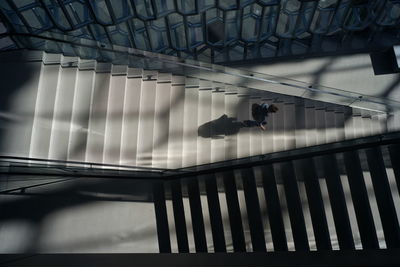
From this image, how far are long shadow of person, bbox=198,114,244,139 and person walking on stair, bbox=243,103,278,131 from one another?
0.69 ft

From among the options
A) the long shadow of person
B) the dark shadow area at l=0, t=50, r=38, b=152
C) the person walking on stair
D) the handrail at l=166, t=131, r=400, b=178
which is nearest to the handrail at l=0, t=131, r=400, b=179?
the handrail at l=166, t=131, r=400, b=178

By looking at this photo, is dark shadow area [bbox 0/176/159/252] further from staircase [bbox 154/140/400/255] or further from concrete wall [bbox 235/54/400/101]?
concrete wall [bbox 235/54/400/101]

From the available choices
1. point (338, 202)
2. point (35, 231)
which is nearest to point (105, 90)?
point (35, 231)

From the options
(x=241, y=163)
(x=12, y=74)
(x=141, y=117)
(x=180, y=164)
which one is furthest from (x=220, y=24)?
(x=12, y=74)

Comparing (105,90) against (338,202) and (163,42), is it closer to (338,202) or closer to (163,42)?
(163,42)

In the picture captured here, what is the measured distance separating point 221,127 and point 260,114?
83 cm

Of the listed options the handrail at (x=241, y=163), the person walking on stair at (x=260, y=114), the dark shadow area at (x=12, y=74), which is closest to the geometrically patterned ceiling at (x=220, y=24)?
the dark shadow area at (x=12, y=74)

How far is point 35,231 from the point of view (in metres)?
6.82

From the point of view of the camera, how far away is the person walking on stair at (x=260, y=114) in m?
7.24

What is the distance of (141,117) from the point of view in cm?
757

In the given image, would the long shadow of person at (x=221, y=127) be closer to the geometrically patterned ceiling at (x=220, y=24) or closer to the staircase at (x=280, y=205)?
the staircase at (x=280, y=205)

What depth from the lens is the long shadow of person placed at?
751 cm

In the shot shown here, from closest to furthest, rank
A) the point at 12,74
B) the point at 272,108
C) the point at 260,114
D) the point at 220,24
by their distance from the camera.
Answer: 1. the point at 272,108
2. the point at 260,114
3. the point at 12,74
4. the point at 220,24

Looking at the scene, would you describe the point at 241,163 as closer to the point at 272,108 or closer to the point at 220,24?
the point at 272,108
